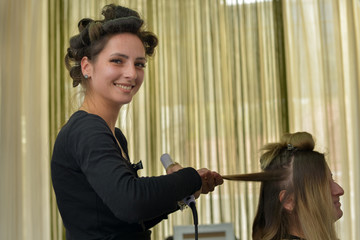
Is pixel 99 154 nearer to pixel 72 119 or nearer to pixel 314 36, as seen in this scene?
pixel 72 119

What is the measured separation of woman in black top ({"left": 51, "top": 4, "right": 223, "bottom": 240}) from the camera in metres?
1.12

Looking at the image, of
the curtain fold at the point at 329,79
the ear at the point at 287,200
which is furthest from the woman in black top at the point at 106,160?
the curtain fold at the point at 329,79

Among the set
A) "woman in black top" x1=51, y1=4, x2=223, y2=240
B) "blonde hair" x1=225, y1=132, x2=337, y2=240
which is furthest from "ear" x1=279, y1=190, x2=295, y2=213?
"woman in black top" x1=51, y1=4, x2=223, y2=240

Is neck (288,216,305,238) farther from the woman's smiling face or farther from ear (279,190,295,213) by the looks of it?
the woman's smiling face

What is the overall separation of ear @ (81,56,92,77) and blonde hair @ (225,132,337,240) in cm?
60

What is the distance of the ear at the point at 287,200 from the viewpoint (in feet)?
5.82

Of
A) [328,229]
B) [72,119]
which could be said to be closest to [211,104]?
[328,229]

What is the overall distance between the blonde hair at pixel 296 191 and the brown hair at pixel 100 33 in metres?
0.60

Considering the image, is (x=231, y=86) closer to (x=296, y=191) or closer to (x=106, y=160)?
(x=296, y=191)

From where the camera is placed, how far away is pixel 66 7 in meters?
4.24

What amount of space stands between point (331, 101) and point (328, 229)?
2.59 meters

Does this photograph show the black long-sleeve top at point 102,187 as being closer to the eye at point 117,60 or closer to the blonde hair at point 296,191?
the eye at point 117,60

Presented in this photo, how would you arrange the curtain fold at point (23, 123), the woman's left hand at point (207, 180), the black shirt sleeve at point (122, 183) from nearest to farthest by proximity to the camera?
the black shirt sleeve at point (122, 183), the woman's left hand at point (207, 180), the curtain fold at point (23, 123)

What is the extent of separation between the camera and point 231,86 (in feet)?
13.9
